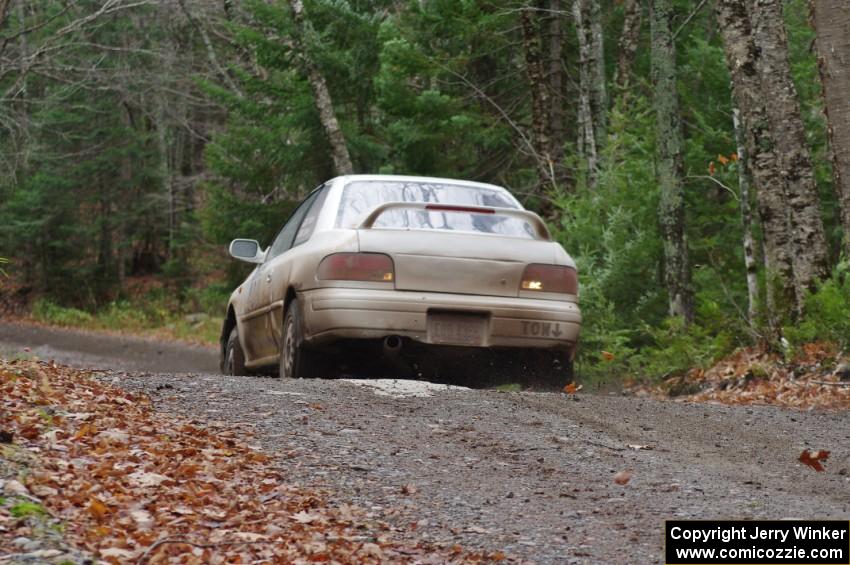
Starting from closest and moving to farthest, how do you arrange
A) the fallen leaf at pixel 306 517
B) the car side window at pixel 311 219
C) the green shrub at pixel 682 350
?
the fallen leaf at pixel 306 517 → the car side window at pixel 311 219 → the green shrub at pixel 682 350

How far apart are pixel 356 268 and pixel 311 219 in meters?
1.13

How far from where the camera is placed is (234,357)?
11938mm

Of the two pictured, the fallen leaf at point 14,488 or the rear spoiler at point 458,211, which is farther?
the rear spoiler at point 458,211

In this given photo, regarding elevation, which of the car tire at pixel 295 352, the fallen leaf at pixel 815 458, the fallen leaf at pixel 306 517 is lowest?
the fallen leaf at pixel 815 458

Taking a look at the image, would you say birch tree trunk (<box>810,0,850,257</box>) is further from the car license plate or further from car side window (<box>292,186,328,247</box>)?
car side window (<box>292,186,328,247</box>)

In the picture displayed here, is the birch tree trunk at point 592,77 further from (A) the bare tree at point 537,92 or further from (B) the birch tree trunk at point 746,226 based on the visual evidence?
(B) the birch tree trunk at point 746,226

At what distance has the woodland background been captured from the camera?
12578mm

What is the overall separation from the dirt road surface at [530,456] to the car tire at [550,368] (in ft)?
2.55

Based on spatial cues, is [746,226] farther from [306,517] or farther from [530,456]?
[306,517]

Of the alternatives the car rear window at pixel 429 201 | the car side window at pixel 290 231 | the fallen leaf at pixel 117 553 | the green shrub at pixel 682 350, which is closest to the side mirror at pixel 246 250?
the car side window at pixel 290 231

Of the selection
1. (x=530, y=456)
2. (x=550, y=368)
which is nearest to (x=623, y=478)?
(x=530, y=456)

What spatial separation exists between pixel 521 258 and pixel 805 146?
4.39m

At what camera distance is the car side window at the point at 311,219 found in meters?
9.88

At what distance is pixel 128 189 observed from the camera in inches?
1560
